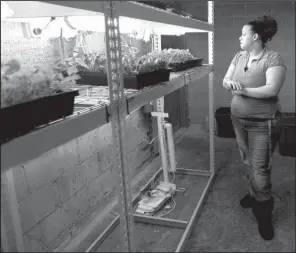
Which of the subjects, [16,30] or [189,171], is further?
[189,171]

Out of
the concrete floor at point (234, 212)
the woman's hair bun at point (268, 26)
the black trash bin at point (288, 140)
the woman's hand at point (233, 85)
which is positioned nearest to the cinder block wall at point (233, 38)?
the black trash bin at point (288, 140)

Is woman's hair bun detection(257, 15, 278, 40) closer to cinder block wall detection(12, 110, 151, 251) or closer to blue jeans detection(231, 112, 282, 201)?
blue jeans detection(231, 112, 282, 201)

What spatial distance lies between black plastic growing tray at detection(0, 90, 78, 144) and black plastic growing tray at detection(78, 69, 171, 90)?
0.50 m

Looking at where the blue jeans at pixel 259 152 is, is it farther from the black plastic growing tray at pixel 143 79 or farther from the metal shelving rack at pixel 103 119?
the black plastic growing tray at pixel 143 79

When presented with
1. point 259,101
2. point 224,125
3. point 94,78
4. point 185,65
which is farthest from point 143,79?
point 224,125

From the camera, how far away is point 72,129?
1066mm

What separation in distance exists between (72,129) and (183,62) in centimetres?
150

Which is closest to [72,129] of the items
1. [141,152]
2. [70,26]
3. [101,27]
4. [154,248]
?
[70,26]

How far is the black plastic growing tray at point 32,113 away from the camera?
855 millimetres

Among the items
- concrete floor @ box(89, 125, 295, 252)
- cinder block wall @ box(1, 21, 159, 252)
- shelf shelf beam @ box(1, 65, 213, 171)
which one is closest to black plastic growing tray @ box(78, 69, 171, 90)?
shelf shelf beam @ box(1, 65, 213, 171)

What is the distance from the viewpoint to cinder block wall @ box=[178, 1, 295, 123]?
4.09 meters

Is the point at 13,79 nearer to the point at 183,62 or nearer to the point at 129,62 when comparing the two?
the point at 129,62

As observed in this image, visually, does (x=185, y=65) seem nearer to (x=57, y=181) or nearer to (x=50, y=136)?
(x=57, y=181)

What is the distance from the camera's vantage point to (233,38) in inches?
169
